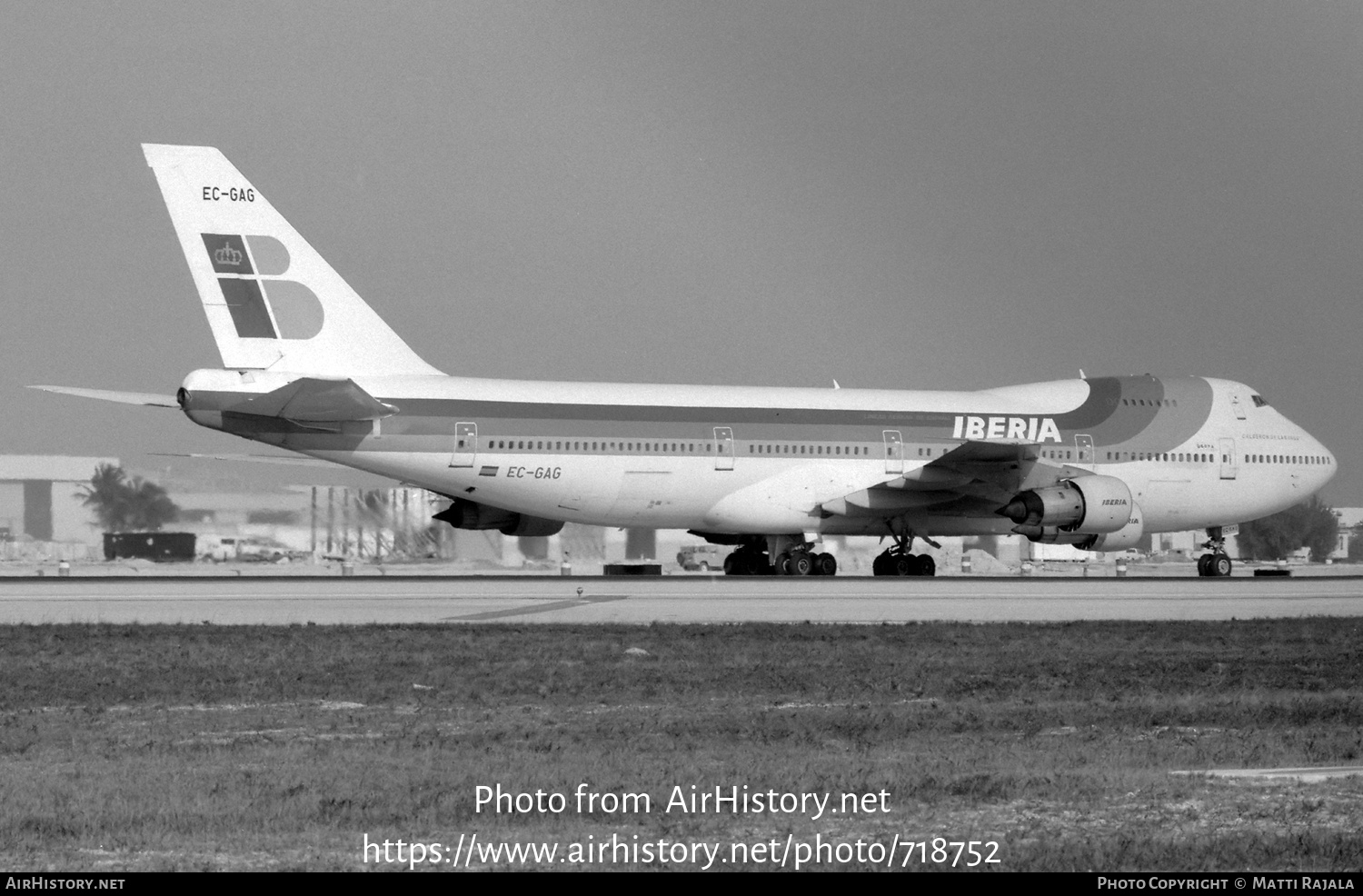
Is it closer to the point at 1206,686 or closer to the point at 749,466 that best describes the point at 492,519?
the point at 749,466

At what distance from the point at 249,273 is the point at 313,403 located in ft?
10.5

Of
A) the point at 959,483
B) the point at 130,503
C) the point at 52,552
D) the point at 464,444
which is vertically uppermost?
the point at 464,444

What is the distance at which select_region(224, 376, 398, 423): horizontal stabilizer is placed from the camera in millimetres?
30312

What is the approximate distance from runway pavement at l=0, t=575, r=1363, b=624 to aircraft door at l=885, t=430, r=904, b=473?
4.46m

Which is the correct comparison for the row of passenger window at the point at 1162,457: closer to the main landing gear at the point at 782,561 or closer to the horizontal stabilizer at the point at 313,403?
the main landing gear at the point at 782,561

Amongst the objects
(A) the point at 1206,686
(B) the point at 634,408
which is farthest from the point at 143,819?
(B) the point at 634,408

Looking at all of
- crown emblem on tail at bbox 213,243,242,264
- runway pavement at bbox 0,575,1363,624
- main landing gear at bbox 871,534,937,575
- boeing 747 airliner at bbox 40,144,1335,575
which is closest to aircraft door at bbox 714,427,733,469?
boeing 747 airliner at bbox 40,144,1335,575

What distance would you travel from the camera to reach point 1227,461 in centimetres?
4050

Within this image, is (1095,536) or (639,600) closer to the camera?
(639,600)

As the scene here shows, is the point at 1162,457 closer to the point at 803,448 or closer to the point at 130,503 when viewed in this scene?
the point at 803,448

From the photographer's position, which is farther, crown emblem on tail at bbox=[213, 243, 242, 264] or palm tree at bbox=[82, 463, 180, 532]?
palm tree at bbox=[82, 463, 180, 532]

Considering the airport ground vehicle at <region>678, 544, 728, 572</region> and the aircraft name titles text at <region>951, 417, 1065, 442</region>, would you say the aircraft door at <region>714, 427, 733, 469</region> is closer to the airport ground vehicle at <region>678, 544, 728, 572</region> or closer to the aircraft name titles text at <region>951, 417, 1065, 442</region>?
the aircraft name titles text at <region>951, 417, 1065, 442</region>

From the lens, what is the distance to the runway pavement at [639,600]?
23297mm

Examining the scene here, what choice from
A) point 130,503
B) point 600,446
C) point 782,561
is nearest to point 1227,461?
point 782,561
